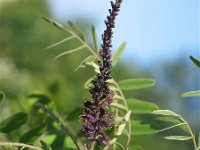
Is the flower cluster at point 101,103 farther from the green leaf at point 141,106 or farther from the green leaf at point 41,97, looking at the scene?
the green leaf at point 41,97

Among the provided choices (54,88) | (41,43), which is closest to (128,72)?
(41,43)

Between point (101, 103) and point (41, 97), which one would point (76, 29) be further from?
point (101, 103)

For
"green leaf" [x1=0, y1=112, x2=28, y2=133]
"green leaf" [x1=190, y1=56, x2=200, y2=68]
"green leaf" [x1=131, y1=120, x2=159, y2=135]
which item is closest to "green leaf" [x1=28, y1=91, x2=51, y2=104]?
"green leaf" [x1=0, y1=112, x2=28, y2=133]

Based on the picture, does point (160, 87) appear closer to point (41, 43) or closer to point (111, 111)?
point (41, 43)

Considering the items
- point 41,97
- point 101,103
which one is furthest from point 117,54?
point 101,103

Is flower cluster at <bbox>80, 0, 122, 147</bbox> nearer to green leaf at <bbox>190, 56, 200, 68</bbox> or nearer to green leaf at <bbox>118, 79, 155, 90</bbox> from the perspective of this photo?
green leaf at <bbox>190, 56, 200, 68</bbox>

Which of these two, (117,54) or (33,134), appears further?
(117,54)

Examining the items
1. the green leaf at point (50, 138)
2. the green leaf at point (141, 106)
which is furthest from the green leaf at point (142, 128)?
the green leaf at point (50, 138)
